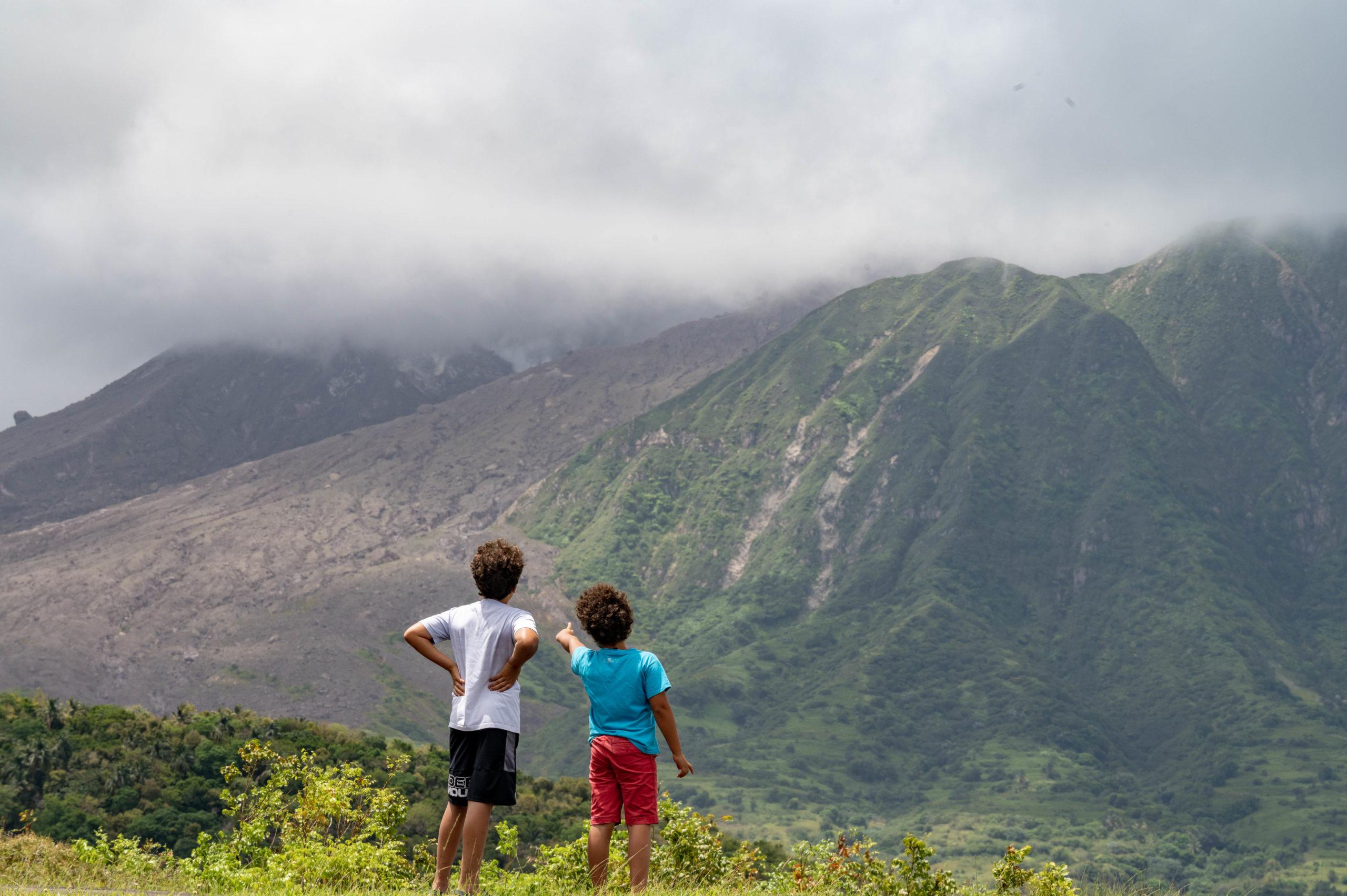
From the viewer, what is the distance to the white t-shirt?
37.8ft

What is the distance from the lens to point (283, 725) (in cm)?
9806

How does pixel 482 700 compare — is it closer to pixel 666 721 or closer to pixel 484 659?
pixel 484 659

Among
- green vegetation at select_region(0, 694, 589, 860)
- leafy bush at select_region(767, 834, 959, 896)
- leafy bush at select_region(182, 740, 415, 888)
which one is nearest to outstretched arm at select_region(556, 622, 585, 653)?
leafy bush at select_region(182, 740, 415, 888)

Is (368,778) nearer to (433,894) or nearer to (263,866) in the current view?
(263,866)

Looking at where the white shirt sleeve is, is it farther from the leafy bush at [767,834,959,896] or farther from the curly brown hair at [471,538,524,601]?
the leafy bush at [767,834,959,896]

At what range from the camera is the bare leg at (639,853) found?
12.0 meters

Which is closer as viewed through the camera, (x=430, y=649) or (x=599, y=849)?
(x=430, y=649)

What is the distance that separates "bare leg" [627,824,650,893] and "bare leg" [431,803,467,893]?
1.82 m

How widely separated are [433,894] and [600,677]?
2.72m

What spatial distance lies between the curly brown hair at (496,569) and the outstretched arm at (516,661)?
1.85 ft

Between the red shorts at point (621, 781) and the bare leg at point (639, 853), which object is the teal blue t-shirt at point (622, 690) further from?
the bare leg at point (639, 853)

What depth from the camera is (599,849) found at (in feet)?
40.2

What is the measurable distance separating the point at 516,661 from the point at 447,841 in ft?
7.10

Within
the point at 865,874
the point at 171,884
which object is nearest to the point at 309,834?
the point at 171,884
